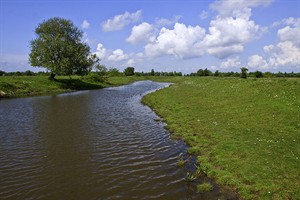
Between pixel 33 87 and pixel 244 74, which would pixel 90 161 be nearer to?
pixel 33 87

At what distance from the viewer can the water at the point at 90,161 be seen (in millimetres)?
10703

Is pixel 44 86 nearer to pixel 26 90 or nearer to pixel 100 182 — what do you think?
pixel 26 90

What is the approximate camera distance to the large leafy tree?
64000 mm

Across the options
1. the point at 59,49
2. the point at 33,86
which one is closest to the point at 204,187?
the point at 33,86

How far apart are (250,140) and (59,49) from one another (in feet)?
196

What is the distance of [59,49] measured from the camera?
65625 millimetres

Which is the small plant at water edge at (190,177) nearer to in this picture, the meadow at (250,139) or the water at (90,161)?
the water at (90,161)

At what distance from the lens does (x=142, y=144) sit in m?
17.2

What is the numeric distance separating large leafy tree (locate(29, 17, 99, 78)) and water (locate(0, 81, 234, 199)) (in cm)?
4289

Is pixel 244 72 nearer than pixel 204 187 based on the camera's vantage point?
No

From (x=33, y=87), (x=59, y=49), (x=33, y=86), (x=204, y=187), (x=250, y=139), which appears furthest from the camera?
(x=59, y=49)

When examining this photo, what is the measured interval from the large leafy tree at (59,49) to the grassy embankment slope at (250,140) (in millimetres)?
44210

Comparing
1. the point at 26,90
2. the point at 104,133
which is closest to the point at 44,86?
the point at 26,90

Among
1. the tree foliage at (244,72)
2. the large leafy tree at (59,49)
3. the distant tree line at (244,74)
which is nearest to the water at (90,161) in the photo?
the large leafy tree at (59,49)
